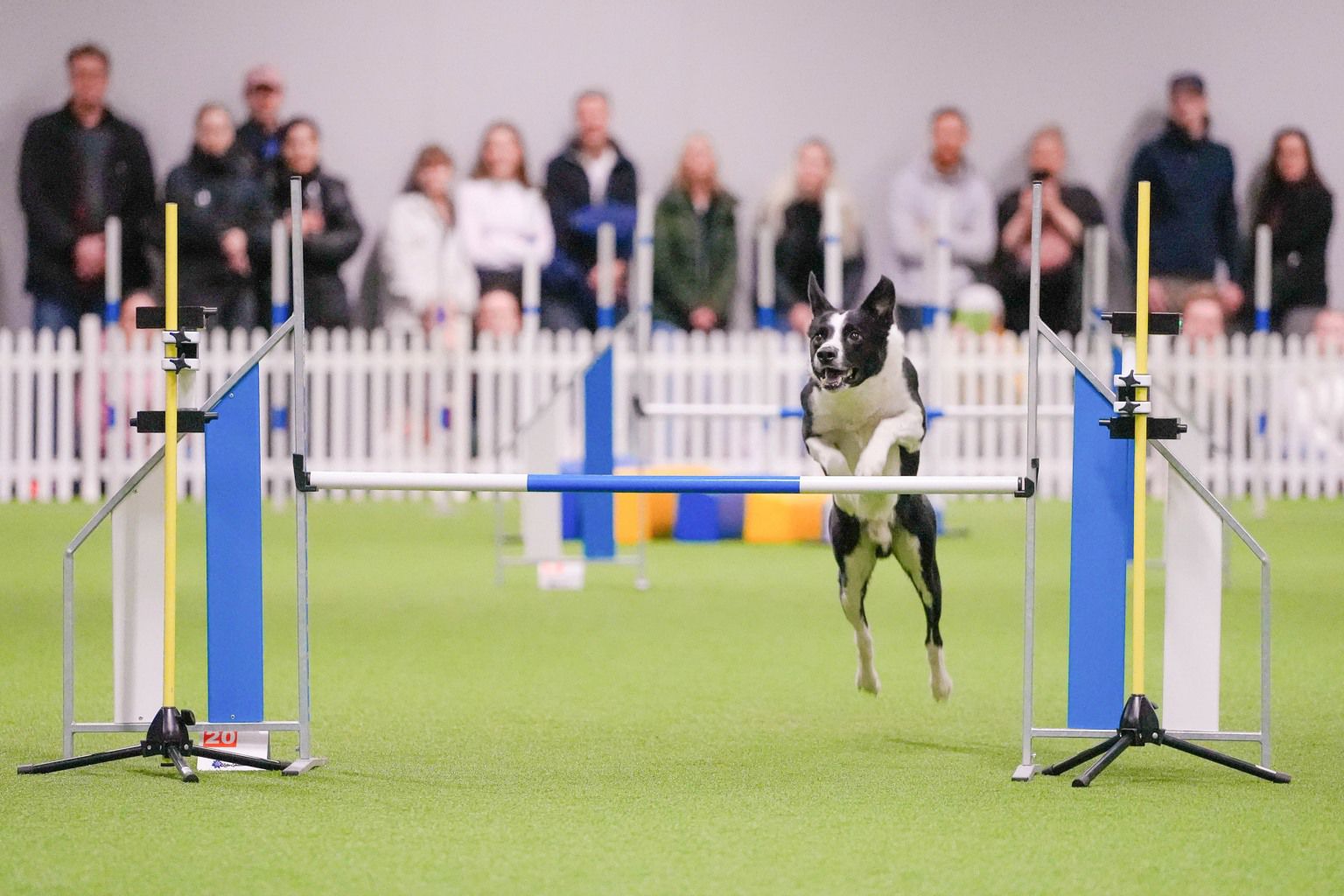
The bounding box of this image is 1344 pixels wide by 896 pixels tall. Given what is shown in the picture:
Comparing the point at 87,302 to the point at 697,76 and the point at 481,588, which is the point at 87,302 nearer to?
the point at 697,76

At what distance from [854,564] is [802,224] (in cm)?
932

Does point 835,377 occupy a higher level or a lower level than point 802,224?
lower

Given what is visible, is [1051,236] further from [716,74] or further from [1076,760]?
[1076,760]

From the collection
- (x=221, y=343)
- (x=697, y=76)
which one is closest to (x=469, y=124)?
(x=697, y=76)

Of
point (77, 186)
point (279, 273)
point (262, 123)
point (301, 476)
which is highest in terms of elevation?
point (262, 123)

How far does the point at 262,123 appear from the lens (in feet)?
46.8

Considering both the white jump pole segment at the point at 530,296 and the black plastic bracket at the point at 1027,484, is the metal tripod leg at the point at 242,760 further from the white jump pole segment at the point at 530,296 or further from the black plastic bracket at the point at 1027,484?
the white jump pole segment at the point at 530,296

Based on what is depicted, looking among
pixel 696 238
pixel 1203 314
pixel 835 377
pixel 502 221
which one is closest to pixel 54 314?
pixel 502 221

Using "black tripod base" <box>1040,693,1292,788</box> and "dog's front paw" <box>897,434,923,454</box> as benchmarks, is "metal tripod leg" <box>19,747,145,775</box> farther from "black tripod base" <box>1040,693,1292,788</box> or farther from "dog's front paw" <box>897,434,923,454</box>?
"black tripod base" <box>1040,693,1292,788</box>

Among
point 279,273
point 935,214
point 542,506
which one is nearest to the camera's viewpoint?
point 542,506

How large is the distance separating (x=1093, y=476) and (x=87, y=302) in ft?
36.5

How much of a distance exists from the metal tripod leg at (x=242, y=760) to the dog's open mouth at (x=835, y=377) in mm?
1752

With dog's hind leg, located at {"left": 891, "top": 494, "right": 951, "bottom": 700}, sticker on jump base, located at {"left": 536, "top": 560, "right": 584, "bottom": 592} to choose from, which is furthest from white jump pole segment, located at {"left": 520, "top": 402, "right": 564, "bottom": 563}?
dog's hind leg, located at {"left": 891, "top": 494, "right": 951, "bottom": 700}

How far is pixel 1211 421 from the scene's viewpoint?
14914mm
